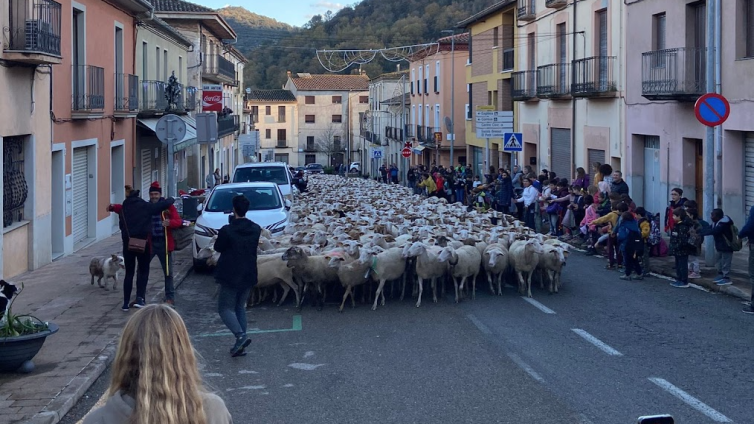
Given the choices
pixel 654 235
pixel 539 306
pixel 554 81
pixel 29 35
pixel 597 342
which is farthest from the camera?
pixel 554 81

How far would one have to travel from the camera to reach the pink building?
17.5m

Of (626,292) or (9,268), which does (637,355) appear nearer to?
(626,292)

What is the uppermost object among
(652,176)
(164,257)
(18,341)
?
(652,176)

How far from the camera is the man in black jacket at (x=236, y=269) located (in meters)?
9.49

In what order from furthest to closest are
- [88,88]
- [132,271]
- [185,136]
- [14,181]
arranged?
[185,136] < [88,88] < [14,181] < [132,271]

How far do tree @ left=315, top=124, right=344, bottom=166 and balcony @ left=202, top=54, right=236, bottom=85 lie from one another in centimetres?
4671

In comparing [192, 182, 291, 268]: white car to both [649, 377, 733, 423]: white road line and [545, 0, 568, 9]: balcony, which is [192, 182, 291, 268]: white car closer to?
[649, 377, 733, 423]: white road line

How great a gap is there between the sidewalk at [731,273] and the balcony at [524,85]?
50.4 ft

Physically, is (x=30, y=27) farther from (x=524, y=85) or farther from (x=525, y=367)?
(x=524, y=85)

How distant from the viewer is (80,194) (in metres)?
20.9

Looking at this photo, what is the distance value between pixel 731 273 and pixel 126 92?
53.1ft

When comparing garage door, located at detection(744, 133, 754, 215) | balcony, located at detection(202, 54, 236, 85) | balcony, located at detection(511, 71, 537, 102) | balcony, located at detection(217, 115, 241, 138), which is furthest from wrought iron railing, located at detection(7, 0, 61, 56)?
balcony, located at detection(202, 54, 236, 85)

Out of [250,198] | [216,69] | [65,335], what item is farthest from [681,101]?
[216,69]

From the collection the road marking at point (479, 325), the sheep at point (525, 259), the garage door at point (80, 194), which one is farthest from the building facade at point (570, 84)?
the road marking at point (479, 325)
